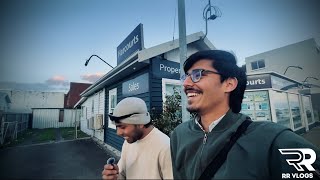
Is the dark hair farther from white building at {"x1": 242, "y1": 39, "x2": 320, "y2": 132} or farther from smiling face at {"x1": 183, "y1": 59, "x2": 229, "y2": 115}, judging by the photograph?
white building at {"x1": 242, "y1": 39, "x2": 320, "y2": 132}

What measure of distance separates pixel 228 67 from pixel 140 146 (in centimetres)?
117

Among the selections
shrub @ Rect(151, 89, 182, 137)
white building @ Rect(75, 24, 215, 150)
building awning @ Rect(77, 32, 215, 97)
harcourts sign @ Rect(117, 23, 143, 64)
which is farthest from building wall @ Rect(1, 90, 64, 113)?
shrub @ Rect(151, 89, 182, 137)

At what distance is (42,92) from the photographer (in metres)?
32.7

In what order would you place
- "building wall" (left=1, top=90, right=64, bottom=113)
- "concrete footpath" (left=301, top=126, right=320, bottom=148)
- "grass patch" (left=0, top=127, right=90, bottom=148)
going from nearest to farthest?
"concrete footpath" (left=301, top=126, right=320, bottom=148)
"grass patch" (left=0, top=127, right=90, bottom=148)
"building wall" (left=1, top=90, right=64, bottom=113)

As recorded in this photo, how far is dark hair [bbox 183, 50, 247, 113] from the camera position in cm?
153

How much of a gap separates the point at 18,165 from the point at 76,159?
6.49ft

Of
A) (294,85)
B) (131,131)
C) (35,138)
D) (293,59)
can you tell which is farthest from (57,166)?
(293,59)

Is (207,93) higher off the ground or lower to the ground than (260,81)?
lower

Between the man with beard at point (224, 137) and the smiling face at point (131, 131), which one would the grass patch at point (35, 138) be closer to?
the smiling face at point (131, 131)

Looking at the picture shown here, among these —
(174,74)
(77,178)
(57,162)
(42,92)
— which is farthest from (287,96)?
(42,92)

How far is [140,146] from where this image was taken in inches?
74.7

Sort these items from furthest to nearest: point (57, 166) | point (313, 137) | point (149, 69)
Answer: point (313, 137)
point (57, 166)
point (149, 69)

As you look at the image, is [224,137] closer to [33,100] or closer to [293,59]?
[293,59]

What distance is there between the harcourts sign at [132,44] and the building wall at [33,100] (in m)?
28.2
